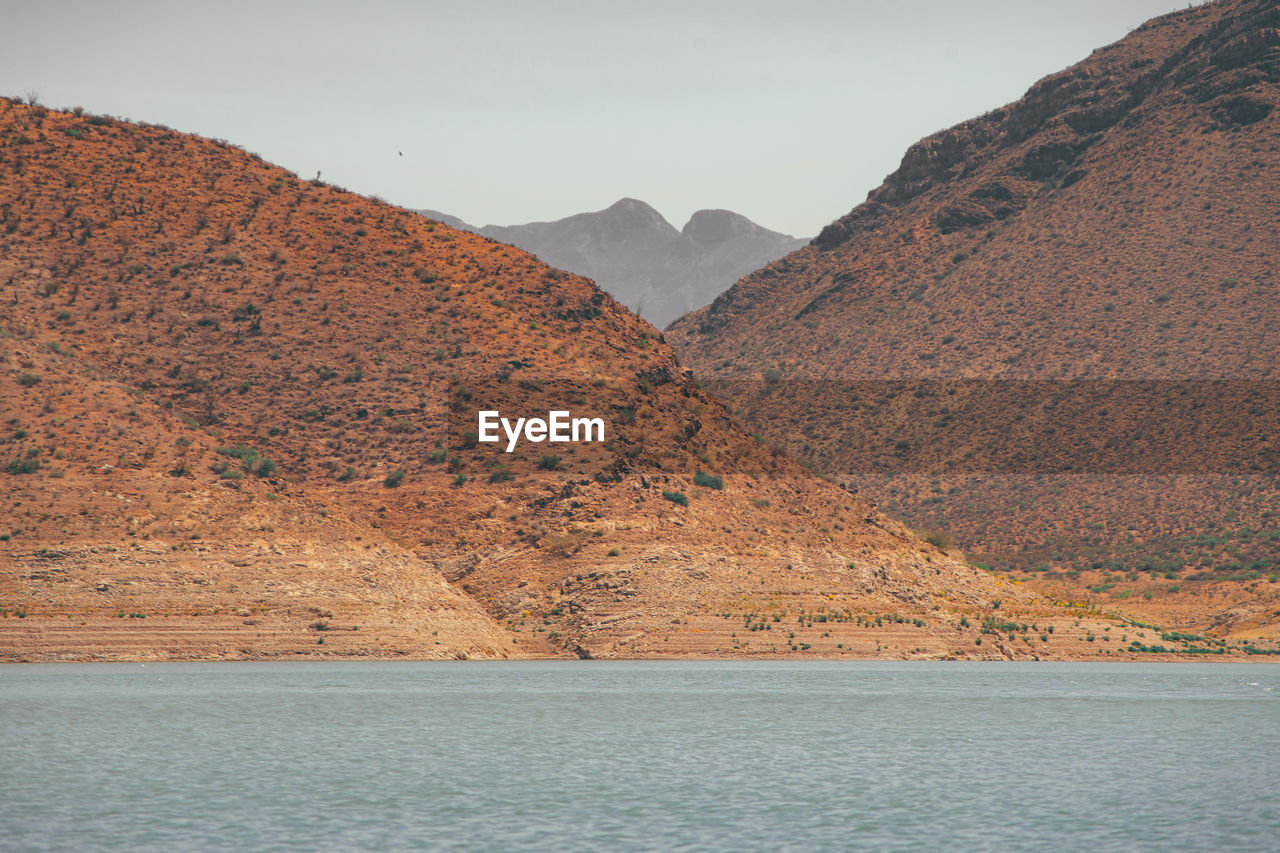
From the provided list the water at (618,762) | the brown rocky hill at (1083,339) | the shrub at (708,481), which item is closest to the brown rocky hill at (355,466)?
the shrub at (708,481)

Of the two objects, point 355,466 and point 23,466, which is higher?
point 355,466

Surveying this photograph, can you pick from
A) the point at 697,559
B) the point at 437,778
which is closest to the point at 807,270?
the point at 697,559

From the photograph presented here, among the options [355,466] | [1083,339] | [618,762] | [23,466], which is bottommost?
[618,762]

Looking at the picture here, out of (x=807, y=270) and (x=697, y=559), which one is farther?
(x=807, y=270)

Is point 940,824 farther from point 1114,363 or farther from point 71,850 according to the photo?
point 1114,363

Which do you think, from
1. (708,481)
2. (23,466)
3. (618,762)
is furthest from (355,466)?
(618,762)

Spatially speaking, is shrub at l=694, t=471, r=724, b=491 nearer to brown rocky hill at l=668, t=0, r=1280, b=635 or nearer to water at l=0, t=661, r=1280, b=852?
water at l=0, t=661, r=1280, b=852

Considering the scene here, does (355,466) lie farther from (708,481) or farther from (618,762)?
→ (618,762)
